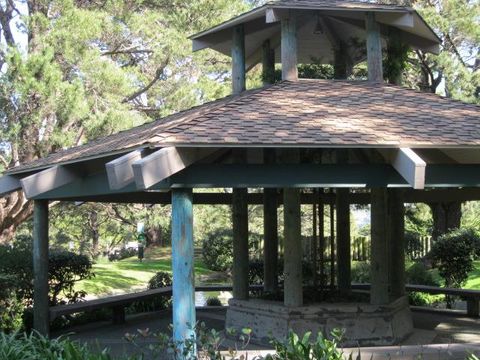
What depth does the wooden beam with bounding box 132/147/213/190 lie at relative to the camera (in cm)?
572

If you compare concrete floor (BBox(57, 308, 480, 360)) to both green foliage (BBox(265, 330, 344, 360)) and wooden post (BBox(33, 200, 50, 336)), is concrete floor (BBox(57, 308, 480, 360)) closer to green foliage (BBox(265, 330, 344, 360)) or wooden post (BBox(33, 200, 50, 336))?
wooden post (BBox(33, 200, 50, 336))

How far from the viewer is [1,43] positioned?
1723cm

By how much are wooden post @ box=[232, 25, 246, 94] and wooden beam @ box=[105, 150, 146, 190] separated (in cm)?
416

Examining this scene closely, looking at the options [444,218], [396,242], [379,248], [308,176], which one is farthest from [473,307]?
[444,218]

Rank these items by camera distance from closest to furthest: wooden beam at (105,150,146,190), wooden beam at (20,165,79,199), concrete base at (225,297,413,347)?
wooden beam at (105,150,146,190), wooden beam at (20,165,79,199), concrete base at (225,297,413,347)

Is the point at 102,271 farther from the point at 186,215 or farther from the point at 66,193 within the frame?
the point at 186,215

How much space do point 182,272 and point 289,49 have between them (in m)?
4.36

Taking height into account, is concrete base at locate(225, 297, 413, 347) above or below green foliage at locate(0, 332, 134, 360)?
below

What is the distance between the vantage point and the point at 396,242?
Result: 32.1ft

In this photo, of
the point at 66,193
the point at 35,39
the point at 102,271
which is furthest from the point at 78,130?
the point at 66,193

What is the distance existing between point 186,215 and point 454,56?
17.3 m

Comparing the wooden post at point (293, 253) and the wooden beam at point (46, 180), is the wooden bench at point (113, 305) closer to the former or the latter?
the wooden beam at point (46, 180)

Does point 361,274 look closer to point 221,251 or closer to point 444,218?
point 444,218

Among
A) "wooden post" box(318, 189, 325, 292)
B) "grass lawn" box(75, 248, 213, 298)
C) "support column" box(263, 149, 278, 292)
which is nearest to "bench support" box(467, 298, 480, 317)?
"wooden post" box(318, 189, 325, 292)
